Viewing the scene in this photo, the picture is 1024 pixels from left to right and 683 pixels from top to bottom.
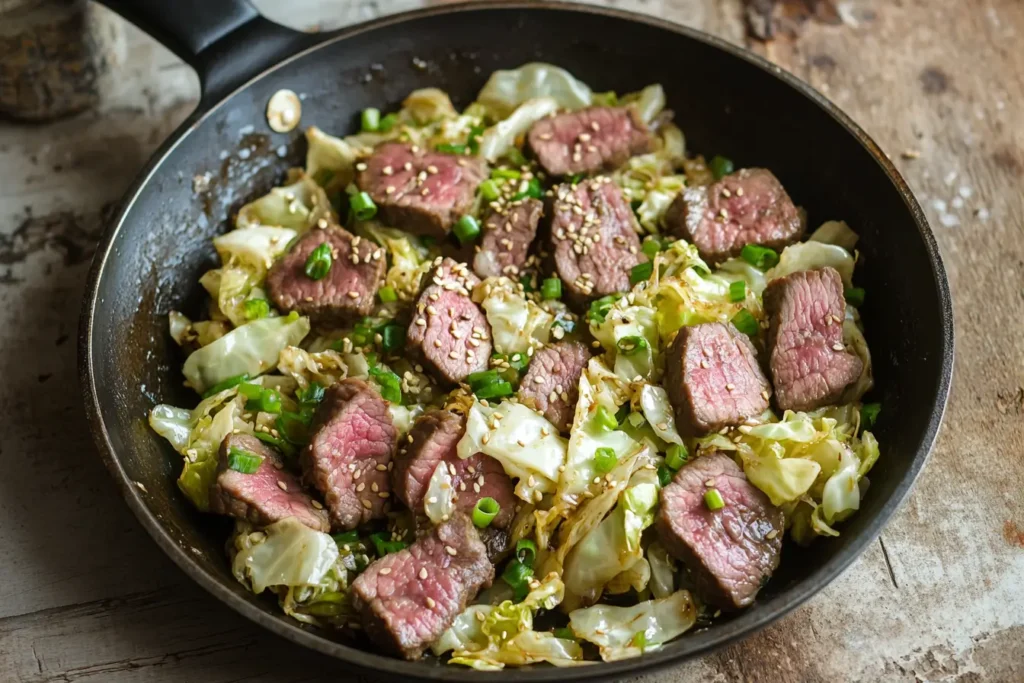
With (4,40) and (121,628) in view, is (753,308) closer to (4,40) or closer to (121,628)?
(121,628)

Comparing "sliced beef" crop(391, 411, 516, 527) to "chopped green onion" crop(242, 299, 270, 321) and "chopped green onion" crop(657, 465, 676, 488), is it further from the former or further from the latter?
"chopped green onion" crop(242, 299, 270, 321)

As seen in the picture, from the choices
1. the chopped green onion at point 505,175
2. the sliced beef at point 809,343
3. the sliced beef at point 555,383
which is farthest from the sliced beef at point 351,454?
the sliced beef at point 809,343

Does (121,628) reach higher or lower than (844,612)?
lower

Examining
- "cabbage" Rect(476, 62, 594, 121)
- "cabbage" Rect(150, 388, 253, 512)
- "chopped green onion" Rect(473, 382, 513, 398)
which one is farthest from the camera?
"cabbage" Rect(476, 62, 594, 121)

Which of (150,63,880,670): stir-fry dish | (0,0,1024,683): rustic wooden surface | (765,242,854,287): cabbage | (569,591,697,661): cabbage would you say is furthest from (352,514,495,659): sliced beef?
(765,242,854,287): cabbage

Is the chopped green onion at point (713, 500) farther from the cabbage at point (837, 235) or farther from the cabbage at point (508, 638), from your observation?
the cabbage at point (837, 235)

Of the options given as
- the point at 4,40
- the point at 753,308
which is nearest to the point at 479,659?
the point at 753,308

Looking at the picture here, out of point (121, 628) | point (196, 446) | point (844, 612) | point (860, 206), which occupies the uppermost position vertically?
point (860, 206)
